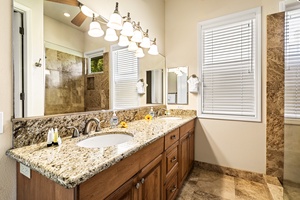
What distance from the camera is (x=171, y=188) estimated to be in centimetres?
160

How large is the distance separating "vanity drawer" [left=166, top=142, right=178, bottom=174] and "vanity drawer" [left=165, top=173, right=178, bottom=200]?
141 mm

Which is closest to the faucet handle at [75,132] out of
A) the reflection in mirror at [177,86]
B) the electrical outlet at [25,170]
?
the electrical outlet at [25,170]

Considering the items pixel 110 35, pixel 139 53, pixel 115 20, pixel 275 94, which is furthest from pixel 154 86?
pixel 275 94

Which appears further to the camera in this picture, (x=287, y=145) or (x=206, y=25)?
(x=206, y=25)

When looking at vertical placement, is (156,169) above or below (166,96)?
below

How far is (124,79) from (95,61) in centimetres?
51

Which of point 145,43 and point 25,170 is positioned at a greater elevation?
point 145,43

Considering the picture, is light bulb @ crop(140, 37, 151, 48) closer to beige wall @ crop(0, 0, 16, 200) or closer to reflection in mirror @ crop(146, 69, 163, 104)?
reflection in mirror @ crop(146, 69, 163, 104)

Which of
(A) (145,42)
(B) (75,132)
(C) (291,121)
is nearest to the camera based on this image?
(B) (75,132)

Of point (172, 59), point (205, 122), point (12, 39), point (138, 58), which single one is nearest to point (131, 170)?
point (12, 39)

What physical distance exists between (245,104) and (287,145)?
660 millimetres

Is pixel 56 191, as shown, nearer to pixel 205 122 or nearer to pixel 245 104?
pixel 205 122

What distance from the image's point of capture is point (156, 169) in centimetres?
129

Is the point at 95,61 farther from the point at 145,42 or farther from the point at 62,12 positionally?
the point at 145,42
